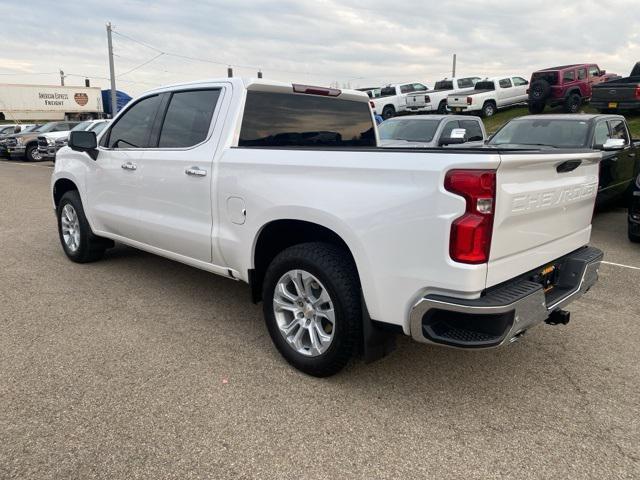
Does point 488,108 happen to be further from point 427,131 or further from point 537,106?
point 427,131

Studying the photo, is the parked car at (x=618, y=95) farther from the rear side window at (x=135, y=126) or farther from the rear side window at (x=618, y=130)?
the rear side window at (x=135, y=126)

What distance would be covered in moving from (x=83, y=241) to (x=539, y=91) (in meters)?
18.1

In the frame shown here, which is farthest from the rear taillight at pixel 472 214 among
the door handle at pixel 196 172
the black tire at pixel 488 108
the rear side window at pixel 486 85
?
the rear side window at pixel 486 85

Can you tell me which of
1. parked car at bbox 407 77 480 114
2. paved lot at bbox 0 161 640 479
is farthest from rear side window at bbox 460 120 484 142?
parked car at bbox 407 77 480 114

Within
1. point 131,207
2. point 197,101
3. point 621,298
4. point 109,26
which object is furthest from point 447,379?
point 109,26

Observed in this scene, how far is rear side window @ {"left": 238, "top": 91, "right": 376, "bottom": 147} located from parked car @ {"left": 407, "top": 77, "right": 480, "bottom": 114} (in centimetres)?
2042

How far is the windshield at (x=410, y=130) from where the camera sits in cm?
988

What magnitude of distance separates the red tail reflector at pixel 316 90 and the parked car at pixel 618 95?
1448cm

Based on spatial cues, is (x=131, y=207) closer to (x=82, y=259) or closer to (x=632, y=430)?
(x=82, y=259)

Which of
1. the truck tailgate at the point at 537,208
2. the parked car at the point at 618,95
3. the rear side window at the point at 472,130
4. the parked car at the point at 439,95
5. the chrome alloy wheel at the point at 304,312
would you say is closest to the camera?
the truck tailgate at the point at 537,208

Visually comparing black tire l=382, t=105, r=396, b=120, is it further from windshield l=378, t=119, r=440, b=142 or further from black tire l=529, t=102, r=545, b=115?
windshield l=378, t=119, r=440, b=142

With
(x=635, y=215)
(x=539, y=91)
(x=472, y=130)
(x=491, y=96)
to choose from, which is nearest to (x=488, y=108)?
(x=491, y=96)

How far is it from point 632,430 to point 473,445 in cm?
87

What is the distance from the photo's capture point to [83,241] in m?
5.52
